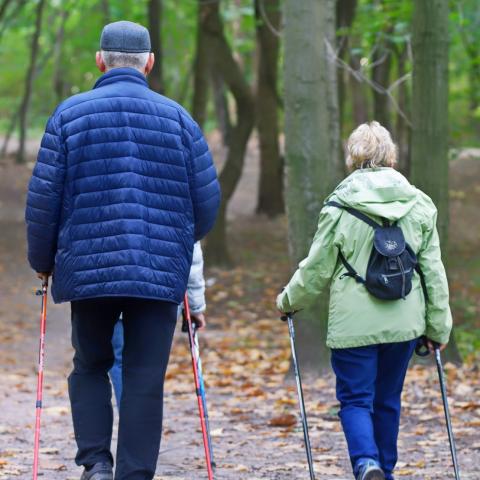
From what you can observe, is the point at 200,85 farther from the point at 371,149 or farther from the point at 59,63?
the point at 371,149

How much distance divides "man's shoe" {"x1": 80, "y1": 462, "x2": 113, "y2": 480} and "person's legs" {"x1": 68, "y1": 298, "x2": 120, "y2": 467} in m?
0.03

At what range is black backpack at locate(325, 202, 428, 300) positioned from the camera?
4945 mm

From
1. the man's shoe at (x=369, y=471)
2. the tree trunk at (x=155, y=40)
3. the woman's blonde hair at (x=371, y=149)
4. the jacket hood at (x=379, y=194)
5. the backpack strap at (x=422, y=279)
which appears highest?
the tree trunk at (x=155, y=40)

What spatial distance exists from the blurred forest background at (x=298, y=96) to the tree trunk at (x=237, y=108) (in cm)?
2

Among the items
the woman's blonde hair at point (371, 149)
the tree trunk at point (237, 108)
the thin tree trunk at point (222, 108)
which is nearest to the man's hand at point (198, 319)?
the woman's blonde hair at point (371, 149)

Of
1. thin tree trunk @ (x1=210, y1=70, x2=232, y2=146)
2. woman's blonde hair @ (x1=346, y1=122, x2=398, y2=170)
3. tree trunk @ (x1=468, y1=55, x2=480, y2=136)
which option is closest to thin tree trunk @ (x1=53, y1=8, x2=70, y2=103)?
thin tree trunk @ (x1=210, y1=70, x2=232, y2=146)

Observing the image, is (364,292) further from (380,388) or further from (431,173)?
(431,173)

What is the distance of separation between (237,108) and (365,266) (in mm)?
13634

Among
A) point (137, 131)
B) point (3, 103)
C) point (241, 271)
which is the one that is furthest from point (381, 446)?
point (3, 103)

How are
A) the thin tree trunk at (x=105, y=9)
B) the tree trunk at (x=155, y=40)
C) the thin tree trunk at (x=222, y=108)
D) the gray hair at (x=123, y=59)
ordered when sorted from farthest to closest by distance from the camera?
the thin tree trunk at (x=222, y=108) → the thin tree trunk at (x=105, y=9) → the tree trunk at (x=155, y=40) → the gray hair at (x=123, y=59)

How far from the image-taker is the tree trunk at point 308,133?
9.05 meters

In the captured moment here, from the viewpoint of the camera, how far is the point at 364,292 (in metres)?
5.02

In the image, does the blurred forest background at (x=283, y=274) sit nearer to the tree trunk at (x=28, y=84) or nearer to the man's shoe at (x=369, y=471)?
the man's shoe at (x=369, y=471)

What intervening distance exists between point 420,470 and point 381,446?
47.0 inches
